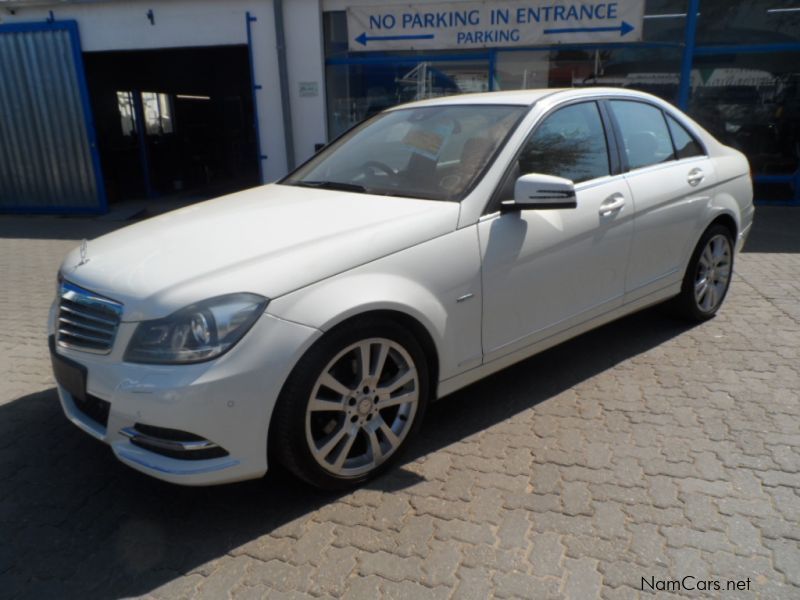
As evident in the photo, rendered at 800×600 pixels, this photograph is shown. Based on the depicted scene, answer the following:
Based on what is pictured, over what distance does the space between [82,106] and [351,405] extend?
954cm

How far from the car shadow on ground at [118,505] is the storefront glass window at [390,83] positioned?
7.00 m

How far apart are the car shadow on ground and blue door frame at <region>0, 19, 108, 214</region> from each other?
25.1 feet

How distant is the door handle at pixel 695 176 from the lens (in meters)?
4.21

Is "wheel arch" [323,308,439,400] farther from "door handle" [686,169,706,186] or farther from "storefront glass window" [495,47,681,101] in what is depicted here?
"storefront glass window" [495,47,681,101]

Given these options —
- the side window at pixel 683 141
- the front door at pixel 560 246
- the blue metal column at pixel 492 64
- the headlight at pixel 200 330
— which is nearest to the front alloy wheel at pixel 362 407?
the headlight at pixel 200 330

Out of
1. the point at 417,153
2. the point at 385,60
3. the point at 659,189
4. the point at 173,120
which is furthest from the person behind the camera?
the point at 173,120

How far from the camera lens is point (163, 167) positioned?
1352cm

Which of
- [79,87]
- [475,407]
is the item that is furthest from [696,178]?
[79,87]

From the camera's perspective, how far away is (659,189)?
156 inches

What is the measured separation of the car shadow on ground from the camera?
2.42m

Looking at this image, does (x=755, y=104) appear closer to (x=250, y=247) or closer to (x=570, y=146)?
(x=570, y=146)

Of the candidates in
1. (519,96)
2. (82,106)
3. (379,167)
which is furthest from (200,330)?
(82,106)

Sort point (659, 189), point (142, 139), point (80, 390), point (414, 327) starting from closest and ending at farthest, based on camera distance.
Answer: point (80, 390)
point (414, 327)
point (659, 189)
point (142, 139)

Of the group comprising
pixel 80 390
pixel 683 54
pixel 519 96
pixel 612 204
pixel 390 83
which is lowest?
pixel 80 390
